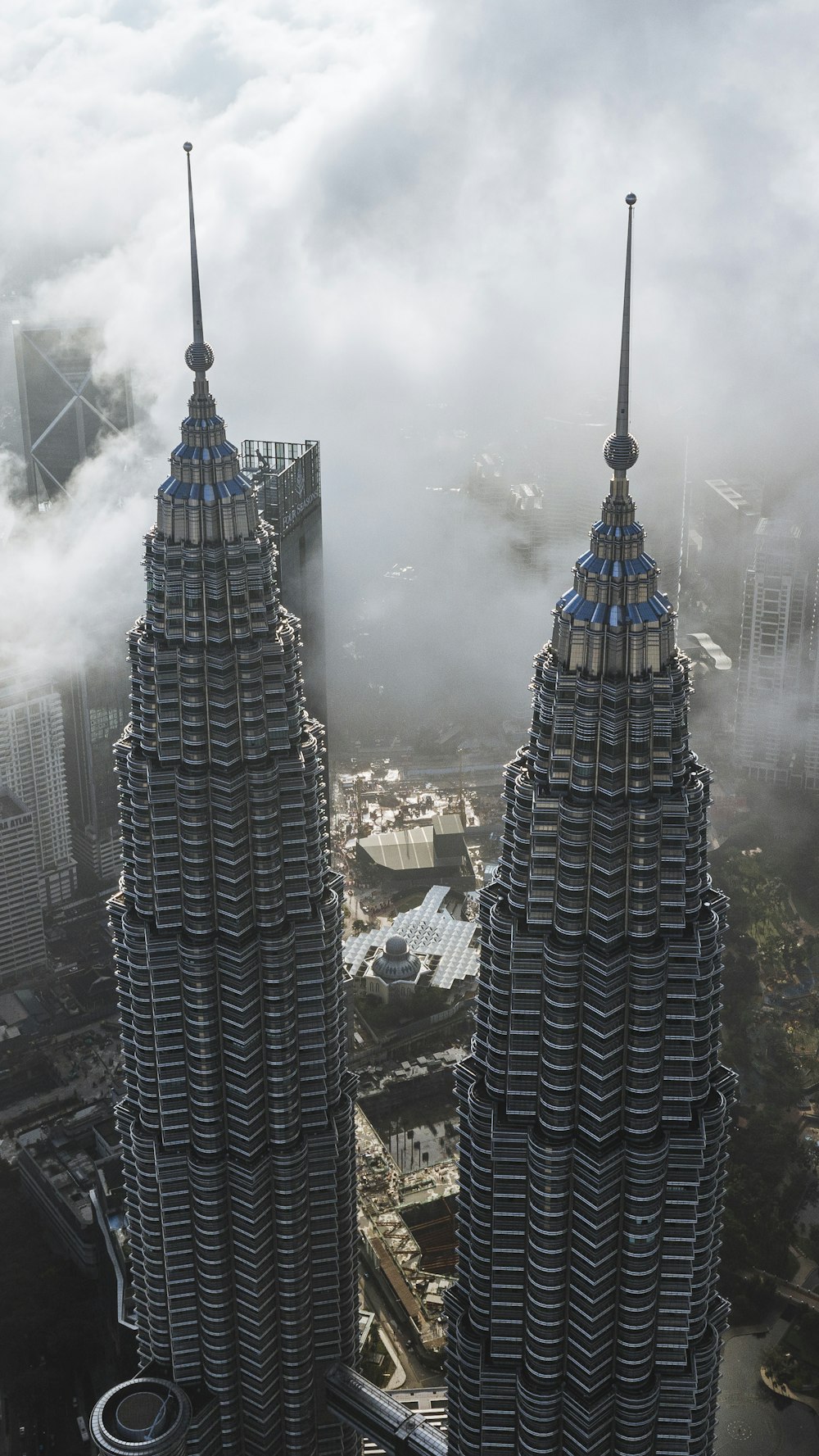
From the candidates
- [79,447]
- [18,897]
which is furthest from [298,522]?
[79,447]

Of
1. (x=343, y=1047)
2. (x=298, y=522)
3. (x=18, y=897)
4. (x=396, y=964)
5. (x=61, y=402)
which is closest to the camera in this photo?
(x=343, y=1047)

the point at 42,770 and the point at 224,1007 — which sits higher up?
the point at 224,1007

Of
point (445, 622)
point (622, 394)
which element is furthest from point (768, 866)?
point (622, 394)

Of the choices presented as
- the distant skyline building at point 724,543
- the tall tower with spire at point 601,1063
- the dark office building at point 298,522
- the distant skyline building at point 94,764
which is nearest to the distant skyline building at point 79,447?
the distant skyline building at point 94,764

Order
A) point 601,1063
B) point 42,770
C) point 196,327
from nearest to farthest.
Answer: point 601,1063 → point 196,327 → point 42,770

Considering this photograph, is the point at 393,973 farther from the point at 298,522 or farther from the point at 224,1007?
the point at 224,1007

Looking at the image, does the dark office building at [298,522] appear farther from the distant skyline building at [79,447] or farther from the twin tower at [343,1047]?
the distant skyline building at [79,447]
